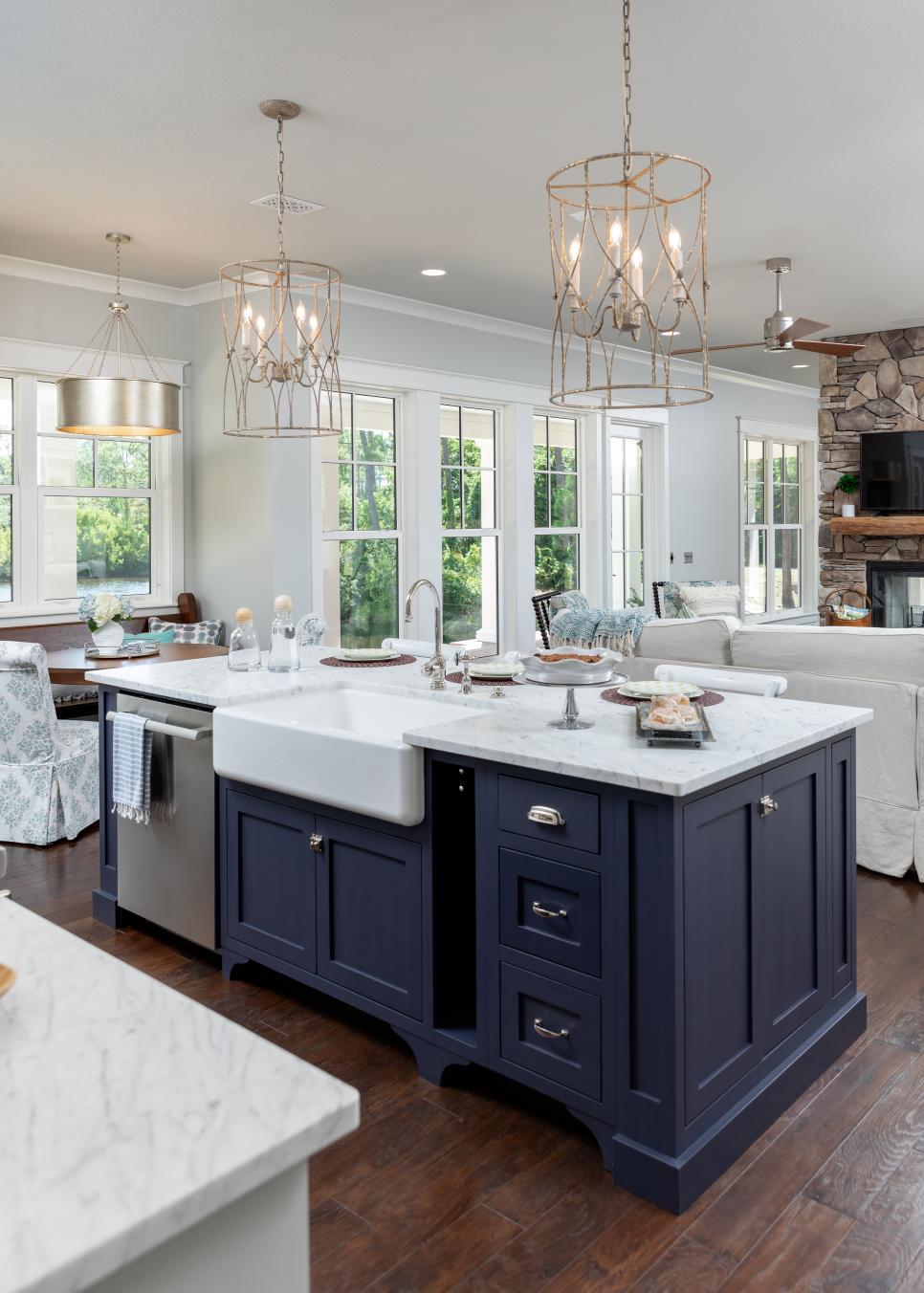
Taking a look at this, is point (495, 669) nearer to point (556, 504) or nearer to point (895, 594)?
point (556, 504)

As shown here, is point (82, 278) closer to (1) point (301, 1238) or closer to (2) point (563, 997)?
(2) point (563, 997)

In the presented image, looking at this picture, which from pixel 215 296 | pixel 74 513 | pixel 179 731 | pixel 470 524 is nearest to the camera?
pixel 179 731

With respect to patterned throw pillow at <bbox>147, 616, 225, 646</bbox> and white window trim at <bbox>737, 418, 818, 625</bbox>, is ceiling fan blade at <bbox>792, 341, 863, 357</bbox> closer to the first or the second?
white window trim at <bbox>737, 418, 818, 625</bbox>

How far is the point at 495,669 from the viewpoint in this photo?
3.06 m

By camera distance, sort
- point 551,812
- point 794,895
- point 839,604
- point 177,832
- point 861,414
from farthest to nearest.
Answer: point 839,604 < point 861,414 < point 177,832 < point 794,895 < point 551,812

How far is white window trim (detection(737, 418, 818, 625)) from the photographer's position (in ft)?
32.7

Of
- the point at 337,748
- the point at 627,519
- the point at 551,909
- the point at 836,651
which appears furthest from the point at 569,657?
the point at 627,519

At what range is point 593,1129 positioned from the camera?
2.12m

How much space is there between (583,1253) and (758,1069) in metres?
0.61

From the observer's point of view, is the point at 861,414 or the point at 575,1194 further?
the point at 861,414

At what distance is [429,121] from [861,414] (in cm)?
547

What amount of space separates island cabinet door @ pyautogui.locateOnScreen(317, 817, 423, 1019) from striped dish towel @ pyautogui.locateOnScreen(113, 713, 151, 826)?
777 millimetres

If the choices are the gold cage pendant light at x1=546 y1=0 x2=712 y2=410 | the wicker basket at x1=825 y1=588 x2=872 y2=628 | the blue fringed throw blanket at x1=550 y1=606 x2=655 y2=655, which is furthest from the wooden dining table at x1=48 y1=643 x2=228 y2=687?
the wicker basket at x1=825 y1=588 x2=872 y2=628

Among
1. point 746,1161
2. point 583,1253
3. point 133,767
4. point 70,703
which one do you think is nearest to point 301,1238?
point 583,1253
